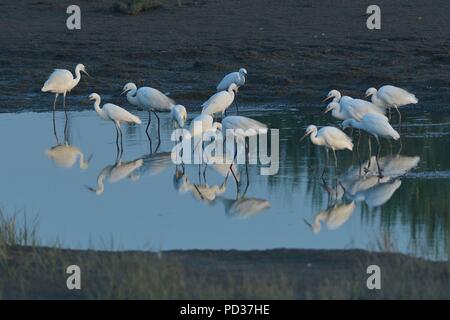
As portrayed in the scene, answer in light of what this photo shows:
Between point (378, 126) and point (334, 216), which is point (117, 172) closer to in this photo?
point (378, 126)

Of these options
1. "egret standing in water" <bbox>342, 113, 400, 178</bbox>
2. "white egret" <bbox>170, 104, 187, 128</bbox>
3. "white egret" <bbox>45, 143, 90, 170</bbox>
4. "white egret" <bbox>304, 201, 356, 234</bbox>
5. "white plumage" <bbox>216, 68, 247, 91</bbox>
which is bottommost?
"white egret" <bbox>304, 201, 356, 234</bbox>

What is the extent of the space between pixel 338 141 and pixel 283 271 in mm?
4593

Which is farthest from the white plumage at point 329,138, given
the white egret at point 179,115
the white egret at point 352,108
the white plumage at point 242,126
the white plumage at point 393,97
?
the white plumage at point 393,97

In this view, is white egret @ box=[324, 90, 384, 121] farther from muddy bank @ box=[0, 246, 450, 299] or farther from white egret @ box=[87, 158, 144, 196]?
muddy bank @ box=[0, 246, 450, 299]

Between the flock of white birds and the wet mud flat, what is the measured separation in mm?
1960

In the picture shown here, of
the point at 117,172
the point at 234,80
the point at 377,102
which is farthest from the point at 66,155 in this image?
the point at 377,102

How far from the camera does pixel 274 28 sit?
24188 millimetres

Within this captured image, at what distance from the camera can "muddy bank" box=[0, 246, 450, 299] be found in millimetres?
8023

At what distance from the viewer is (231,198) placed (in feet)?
40.5

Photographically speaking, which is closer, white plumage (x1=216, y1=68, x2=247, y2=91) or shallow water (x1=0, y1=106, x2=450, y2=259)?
shallow water (x1=0, y1=106, x2=450, y2=259)

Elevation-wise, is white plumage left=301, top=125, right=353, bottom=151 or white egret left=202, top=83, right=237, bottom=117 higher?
white egret left=202, top=83, right=237, bottom=117

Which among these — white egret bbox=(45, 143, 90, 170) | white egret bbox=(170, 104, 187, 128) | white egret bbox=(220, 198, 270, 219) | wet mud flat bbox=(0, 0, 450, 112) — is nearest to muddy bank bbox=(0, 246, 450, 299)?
white egret bbox=(220, 198, 270, 219)
